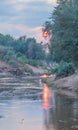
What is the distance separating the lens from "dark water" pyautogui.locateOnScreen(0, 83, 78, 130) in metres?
22.0

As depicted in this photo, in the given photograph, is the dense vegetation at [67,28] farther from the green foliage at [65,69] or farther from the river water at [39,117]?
the green foliage at [65,69]

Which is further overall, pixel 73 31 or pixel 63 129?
pixel 73 31

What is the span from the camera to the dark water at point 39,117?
22047 millimetres

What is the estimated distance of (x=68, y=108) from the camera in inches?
1223

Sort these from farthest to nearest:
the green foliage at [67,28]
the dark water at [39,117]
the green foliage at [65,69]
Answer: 1. the green foliage at [65,69]
2. the green foliage at [67,28]
3. the dark water at [39,117]

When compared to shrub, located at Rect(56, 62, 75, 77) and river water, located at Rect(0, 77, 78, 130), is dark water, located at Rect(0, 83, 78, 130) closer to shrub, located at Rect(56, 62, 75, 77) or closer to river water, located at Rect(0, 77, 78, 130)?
river water, located at Rect(0, 77, 78, 130)

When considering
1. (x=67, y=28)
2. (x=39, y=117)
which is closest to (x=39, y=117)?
(x=39, y=117)

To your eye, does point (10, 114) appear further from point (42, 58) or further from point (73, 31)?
point (42, 58)

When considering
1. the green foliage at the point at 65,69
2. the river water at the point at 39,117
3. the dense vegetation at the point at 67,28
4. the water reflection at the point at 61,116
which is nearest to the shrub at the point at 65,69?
the green foliage at the point at 65,69

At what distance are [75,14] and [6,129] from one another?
845cm

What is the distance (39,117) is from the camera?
25875 mm

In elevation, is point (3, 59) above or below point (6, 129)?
above

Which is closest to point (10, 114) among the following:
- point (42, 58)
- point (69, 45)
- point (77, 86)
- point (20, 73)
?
point (69, 45)

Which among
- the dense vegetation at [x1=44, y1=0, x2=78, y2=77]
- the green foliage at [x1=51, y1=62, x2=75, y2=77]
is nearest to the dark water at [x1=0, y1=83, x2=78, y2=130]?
the dense vegetation at [x1=44, y1=0, x2=78, y2=77]
